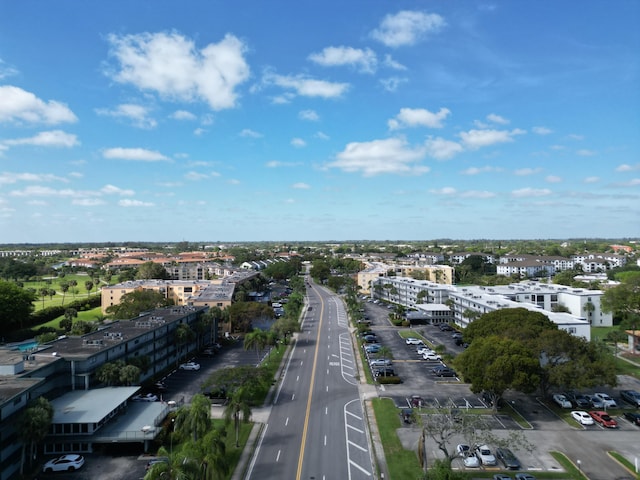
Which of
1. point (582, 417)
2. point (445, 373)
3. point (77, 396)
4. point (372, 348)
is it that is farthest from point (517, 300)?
point (77, 396)

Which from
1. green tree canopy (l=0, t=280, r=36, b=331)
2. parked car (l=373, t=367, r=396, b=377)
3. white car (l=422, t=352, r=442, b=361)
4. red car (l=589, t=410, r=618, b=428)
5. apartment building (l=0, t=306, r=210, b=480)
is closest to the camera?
apartment building (l=0, t=306, r=210, b=480)

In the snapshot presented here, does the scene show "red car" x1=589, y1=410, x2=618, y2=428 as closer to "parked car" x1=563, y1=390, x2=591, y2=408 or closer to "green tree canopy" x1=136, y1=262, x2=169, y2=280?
"parked car" x1=563, y1=390, x2=591, y2=408

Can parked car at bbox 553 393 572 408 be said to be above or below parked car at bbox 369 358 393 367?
below

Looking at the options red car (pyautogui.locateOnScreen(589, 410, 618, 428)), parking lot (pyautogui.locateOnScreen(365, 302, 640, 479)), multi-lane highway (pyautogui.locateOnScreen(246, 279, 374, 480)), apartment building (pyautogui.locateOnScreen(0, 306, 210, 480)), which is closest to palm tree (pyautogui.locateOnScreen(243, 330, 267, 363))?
multi-lane highway (pyautogui.locateOnScreen(246, 279, 374, 480))

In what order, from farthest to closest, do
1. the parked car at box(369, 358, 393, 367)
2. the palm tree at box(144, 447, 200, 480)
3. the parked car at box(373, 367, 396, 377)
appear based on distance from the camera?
the parked car at box(369, 358, 393, 367), the parked car at box(373, 367, 396, 377), the palm tree at box(144, 447, 200, 480)

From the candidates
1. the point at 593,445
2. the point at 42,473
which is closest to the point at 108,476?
the point at 42,473
